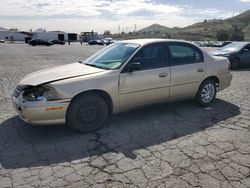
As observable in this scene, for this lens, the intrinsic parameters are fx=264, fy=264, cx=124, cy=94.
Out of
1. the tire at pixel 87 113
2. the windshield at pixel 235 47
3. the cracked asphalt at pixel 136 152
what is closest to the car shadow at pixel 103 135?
the cracked asphalt at pixel 136 152

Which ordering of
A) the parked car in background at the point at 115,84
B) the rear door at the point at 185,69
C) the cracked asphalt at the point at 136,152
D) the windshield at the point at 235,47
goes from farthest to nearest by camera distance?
the windshield at the point at 235,47 < the rear door at the point at 185,69 < the parked car in background at the point at 115,84 < the cracked asphalt at the point at 136,152

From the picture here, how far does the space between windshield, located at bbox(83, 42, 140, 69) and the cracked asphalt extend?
113cm

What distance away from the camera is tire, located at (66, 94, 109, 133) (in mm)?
4391

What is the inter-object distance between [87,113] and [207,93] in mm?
3059

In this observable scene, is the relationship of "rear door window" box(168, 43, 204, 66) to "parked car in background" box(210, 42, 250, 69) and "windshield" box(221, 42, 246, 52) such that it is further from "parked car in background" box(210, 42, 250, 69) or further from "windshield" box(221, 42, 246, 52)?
"windshield" box(221, 42, 246, 52)

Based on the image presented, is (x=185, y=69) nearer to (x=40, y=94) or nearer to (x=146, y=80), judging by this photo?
(x=146, y=80)

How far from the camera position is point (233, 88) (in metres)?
8.21

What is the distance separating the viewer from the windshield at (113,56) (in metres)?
4.92

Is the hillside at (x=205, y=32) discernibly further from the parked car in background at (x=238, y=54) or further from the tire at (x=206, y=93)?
the tire at (x=206, y=93)

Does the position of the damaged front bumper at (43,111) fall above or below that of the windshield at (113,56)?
below

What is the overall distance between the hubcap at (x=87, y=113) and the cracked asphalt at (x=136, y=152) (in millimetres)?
288

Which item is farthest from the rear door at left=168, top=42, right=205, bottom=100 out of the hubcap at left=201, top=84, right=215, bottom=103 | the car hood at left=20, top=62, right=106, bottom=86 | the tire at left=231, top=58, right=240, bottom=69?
the tire at left=231, top=58, right=240, bottom=69

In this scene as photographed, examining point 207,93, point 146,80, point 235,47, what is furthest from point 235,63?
point 146,80

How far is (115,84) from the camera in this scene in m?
4.62
